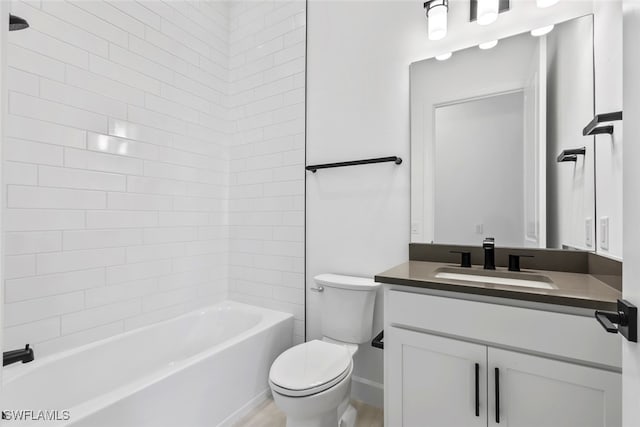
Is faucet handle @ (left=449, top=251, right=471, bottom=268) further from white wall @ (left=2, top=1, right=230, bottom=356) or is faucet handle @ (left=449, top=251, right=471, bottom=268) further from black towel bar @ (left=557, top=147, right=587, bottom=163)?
white wall @ (left=2, top=1, right=230, bottom=356)

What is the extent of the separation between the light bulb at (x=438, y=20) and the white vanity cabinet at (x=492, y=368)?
1400 mm

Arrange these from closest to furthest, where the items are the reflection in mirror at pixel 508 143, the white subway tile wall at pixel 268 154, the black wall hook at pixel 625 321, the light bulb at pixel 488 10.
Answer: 1. the black wall hook at pixel 625 321
2. the reflection in mirror at pixel 508 143
3. the light bulb at pixel 488 10
4. the white subway tile wall at pixel 268 154

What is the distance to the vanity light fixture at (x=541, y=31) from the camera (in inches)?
60.3

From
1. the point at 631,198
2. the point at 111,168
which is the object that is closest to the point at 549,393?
the point at 631,198

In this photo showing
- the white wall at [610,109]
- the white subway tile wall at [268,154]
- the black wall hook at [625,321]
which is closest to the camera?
the black wall hook at [625,321]

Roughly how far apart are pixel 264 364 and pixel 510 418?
1386 mm

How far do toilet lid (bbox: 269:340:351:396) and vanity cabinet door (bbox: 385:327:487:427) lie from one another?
0.91 feet

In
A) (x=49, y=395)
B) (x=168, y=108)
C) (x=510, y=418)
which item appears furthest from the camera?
(x=168, y=108)

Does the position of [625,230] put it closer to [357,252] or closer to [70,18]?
[357,252]

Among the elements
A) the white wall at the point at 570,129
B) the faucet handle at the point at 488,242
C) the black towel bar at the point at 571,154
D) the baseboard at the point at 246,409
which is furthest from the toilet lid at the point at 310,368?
the black towel bar at the point at 571,154

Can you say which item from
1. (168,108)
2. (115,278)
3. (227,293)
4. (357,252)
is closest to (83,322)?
(115,278)

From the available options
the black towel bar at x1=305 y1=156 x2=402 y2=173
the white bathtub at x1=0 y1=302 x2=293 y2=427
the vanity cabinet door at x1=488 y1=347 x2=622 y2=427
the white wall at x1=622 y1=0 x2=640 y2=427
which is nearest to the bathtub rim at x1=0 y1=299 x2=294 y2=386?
the white bathtub at x1=0 y1=302 x2=293 y2=427

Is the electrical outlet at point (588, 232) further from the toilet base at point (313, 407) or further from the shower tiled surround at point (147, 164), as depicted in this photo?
the shower tiled surround at point (147, 164)

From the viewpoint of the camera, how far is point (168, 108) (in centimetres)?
218
